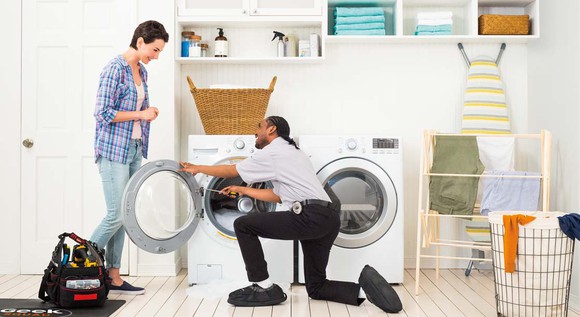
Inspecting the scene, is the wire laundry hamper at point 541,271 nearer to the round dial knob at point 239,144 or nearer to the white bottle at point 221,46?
the round dial knob at point 239,144

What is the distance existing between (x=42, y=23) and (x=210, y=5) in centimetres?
112

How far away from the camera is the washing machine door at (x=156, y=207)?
3.39 meters

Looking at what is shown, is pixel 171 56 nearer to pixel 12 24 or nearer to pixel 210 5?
pixel 210 5

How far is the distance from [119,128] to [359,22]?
1.76m

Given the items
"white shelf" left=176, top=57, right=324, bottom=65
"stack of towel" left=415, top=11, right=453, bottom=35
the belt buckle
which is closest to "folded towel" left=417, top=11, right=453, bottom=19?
"stack of towel" left=415, top=11, right=453, bottom=35

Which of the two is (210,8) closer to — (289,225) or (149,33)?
(149,33)

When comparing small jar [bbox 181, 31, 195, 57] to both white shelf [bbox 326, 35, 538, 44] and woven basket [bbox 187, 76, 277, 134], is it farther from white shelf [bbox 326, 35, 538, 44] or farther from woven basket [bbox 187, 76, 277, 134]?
white shelf [bbox 326, 35, 538, 44]

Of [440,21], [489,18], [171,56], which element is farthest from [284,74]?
[489,18]

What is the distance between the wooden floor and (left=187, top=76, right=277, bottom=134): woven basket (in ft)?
3.31

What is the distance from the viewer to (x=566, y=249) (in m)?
2.96

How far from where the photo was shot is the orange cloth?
9.68ft

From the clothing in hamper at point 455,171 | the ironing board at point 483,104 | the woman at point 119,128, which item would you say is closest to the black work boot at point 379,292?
the clothing in hamper at point 455,171

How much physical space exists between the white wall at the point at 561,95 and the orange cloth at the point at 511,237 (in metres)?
0.69

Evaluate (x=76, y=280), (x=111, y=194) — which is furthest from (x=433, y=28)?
(x=76, y=280)
